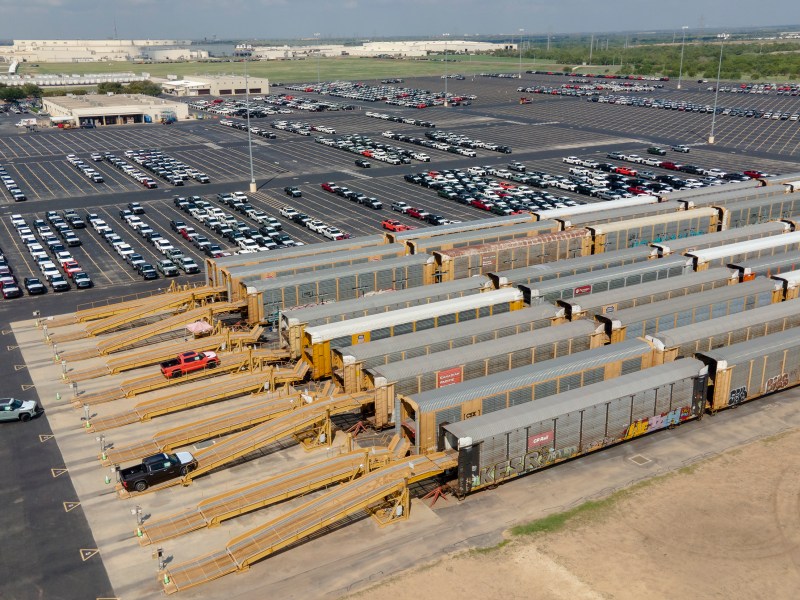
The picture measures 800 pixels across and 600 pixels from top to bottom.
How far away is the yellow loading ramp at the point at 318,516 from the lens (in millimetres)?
32000

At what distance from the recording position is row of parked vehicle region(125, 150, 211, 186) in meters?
122

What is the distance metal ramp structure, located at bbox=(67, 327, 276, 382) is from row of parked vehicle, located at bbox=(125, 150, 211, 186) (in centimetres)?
6894

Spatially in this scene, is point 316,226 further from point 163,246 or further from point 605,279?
point 605,279

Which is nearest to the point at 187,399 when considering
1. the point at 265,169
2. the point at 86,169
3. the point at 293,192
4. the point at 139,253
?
the point at 139,253

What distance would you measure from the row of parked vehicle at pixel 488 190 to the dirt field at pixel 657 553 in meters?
62.4

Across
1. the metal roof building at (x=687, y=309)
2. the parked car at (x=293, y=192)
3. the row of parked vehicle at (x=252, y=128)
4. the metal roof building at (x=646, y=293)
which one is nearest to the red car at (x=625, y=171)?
the parked car at (x=293, y=192)

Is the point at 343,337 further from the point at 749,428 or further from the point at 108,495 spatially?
the point at 749,428

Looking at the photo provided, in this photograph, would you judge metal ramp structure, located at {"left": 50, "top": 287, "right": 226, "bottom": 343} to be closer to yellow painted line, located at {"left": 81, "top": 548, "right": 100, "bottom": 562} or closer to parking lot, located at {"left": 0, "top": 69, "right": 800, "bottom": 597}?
parking lot, located at {"left": 0, "top": 69, "right": 800, "bottom": 597}

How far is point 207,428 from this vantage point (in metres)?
43.6

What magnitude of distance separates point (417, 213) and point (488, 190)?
17700mm

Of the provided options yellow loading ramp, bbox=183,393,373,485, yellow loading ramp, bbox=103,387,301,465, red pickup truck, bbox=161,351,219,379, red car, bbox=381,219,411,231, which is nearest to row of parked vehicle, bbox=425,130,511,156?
red car, bbox=381,219,411,231

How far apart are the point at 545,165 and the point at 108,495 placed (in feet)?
351

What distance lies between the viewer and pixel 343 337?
50.2 metres

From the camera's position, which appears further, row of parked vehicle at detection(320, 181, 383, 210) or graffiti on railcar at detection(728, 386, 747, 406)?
row of parked vehicle at detection(320, 181, 383, 210)
